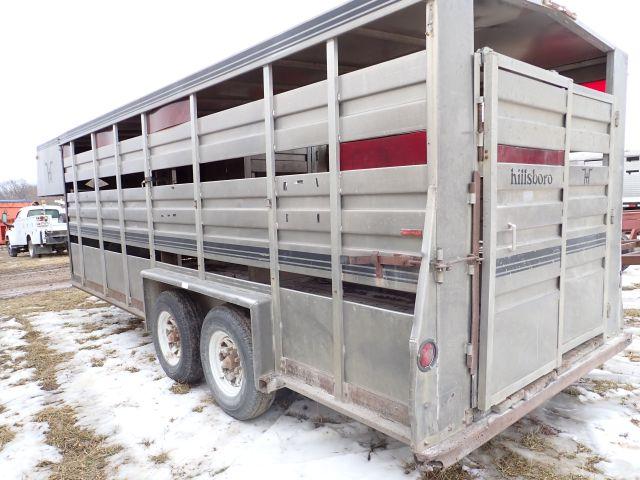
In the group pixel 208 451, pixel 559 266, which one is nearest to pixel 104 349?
pixel 208 451

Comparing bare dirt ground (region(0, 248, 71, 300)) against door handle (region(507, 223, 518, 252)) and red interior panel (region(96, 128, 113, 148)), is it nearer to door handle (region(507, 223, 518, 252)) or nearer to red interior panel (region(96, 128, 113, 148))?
red interior panel (region(96, 128, 113, 148))

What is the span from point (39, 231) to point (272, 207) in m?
15.6

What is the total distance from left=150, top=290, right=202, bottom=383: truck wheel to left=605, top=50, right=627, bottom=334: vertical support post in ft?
11.2

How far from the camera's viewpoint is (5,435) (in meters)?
3.71

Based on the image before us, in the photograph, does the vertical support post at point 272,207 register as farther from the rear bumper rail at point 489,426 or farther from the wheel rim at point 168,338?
the wheel rim at point 168,338

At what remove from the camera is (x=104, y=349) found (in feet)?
18.6

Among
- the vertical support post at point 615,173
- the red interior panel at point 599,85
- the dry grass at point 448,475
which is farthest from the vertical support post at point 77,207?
the vertical support post at point 615,173

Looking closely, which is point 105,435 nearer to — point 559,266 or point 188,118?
point 188,118

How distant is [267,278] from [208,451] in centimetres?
129

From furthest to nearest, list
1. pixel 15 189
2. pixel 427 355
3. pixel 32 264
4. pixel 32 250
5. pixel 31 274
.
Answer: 1. pixel 15 189
2. pixel 32 250
3. pixel 32 264
4. pixel 31 274
5. pixel 427 355

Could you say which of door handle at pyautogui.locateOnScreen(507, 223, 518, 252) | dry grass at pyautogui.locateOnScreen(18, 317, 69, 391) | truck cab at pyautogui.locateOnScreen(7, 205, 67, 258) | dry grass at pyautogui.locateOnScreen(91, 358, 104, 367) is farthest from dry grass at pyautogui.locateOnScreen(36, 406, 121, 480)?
truck cab at pyautogui.locateOnScreen(7, 205, 67, 258)

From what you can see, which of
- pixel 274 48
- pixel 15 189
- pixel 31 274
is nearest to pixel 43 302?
pixel 31 274

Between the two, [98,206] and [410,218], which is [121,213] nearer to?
[98,206]

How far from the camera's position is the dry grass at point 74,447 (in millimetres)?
3174
